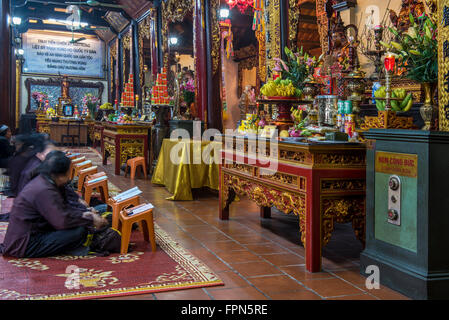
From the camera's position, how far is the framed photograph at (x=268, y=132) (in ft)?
12.7

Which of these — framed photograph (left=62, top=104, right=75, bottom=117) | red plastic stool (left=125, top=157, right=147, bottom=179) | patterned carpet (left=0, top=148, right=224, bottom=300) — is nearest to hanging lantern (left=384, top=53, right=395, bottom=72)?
patterned carpet (left=0, top=148, right=224, bottom=300)

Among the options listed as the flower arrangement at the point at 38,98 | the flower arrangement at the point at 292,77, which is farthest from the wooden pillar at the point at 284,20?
the flower arrangement at the point at 38,98

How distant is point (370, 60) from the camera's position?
4207 mm

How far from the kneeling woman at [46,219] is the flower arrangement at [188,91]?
14.8ft

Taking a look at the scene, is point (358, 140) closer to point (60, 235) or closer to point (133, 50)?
point (60, 235)

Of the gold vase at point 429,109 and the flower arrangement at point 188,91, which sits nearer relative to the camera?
the gold vase at point 429,109

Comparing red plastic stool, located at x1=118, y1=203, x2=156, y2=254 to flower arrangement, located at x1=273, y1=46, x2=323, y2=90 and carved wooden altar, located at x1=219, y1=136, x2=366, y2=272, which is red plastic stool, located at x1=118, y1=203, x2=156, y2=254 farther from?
flower arrangement, located at x1=273, y1=46, x2=323, y2=90

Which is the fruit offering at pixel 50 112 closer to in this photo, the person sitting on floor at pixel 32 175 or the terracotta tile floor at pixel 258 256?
the terracotta tile floor at pixel 258 256

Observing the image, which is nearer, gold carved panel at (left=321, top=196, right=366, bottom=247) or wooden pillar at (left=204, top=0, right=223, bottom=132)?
gold carved panel at (left=321, top=196, right=366, bottom=247)

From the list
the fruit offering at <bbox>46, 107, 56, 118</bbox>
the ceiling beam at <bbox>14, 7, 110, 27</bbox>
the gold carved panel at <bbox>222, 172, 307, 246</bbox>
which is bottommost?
the gold carved panel at <bbox>222, 172, 307, 246</bbox>

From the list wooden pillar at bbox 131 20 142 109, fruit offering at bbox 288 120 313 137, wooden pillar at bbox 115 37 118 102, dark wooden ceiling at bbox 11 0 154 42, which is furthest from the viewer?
wooden pillar at bbox 115 37 118 102

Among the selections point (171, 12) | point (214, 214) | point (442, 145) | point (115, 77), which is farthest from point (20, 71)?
point (442, 145)

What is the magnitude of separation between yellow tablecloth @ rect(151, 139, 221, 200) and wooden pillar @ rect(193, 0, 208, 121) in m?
1.29

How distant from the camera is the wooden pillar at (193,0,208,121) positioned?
285 inches
